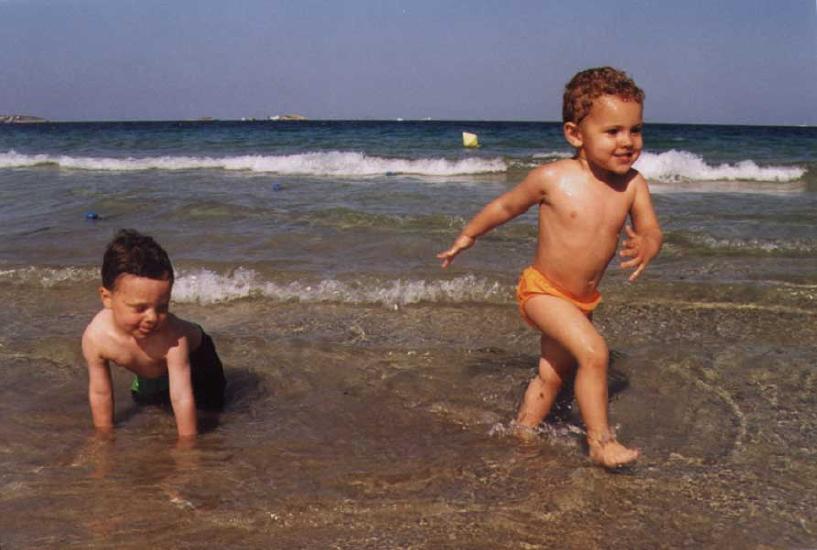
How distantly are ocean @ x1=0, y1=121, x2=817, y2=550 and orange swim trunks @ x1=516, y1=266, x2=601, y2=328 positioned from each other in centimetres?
51

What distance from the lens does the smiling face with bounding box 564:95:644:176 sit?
3156 mm

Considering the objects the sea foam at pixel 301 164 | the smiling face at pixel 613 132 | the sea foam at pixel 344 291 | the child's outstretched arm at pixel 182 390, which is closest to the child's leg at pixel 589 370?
the smiling face at pixel 613 132

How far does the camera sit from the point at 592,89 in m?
3.20

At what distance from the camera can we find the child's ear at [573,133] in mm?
3320

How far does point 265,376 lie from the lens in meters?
4.09

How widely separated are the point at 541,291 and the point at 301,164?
609 inches

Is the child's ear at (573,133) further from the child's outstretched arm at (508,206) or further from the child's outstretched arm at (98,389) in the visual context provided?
the child's outstretched arm at (98,389)

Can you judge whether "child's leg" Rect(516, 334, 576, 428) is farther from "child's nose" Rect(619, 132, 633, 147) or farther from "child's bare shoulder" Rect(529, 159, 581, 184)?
"child's nose" Rect(619, 132, 633, 147)

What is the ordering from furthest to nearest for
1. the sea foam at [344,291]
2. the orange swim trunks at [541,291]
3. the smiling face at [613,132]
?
1. the sea foam at [344,291]
2. the orange swim trunks at [541,291]
3. the smiling face at [613,132]

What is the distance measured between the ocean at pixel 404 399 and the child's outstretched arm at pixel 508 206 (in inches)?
29.5

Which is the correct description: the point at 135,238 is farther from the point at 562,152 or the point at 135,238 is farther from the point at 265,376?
the point at 562,152

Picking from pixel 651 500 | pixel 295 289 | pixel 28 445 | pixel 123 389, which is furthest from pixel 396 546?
pixel 295 289

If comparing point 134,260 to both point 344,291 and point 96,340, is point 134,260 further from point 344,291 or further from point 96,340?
point 344,291

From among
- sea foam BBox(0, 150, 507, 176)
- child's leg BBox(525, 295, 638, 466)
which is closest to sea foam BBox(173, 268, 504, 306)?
child's leg BBox(525, 295, 638, 466)
